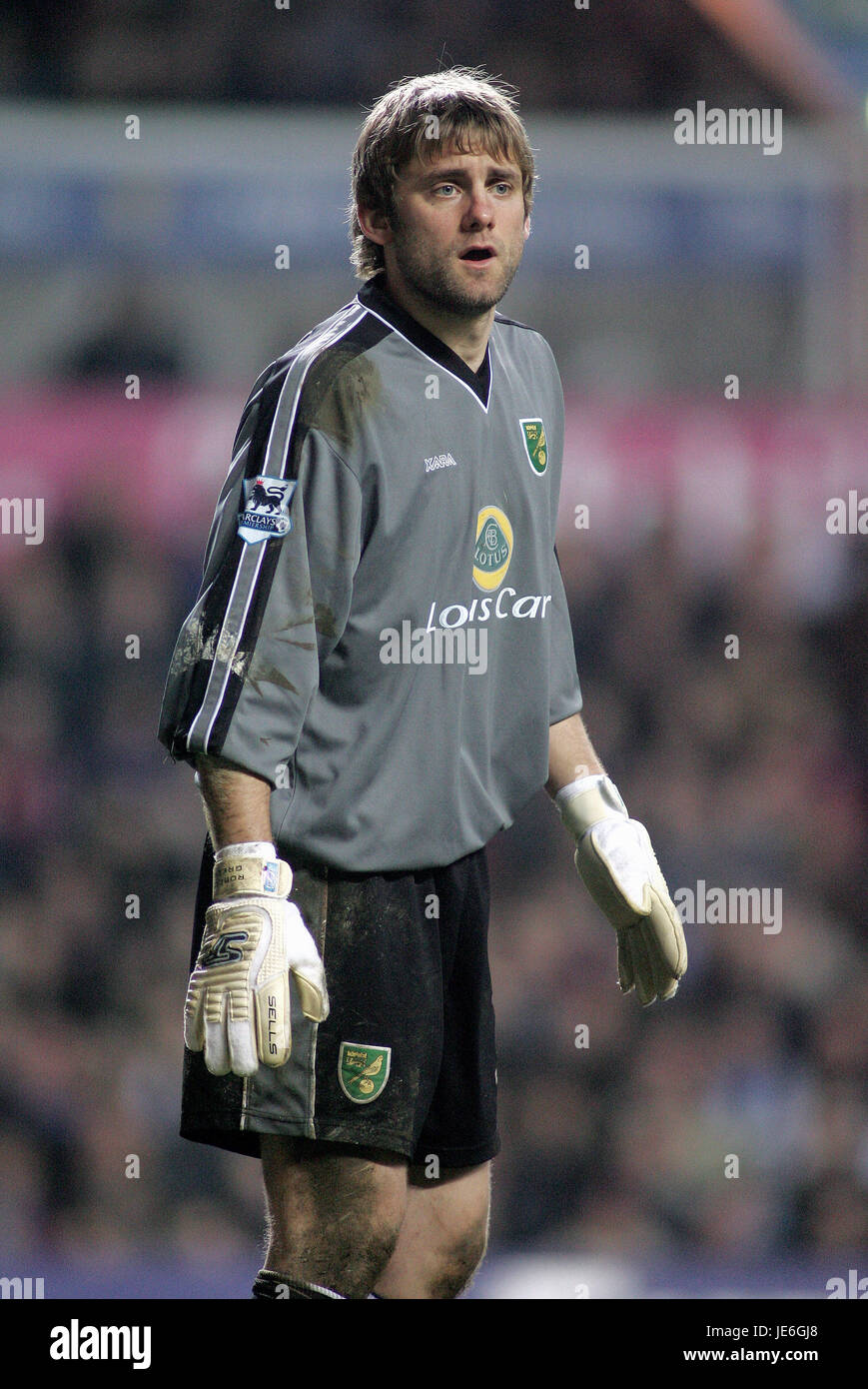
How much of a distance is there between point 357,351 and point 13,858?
3.62 m

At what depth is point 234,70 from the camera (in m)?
7.53

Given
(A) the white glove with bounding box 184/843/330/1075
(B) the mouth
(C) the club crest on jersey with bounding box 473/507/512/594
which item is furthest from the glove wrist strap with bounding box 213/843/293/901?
(B) the mouth

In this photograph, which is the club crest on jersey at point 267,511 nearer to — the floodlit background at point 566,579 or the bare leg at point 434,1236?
the bare leg at point 434,1236

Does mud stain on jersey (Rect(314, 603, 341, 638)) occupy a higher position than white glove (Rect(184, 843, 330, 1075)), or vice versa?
mud stain on jersey (Rect(314, 603, 341, 638))

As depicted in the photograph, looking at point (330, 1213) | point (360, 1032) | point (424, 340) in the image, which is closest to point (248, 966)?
point (360, 1032)

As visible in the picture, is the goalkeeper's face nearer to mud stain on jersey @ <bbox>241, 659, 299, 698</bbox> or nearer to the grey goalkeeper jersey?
the grey goalkeeper jersey

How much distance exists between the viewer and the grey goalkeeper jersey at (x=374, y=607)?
2.07 meters

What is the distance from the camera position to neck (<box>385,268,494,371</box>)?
7.36 ft

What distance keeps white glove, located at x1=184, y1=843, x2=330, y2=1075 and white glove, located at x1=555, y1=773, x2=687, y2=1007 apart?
1.67 ft

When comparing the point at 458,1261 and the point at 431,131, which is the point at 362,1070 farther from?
the point at 431,131

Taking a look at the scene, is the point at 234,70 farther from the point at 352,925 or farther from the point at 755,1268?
the point at 352,925

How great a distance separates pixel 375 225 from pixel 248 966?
938 mm

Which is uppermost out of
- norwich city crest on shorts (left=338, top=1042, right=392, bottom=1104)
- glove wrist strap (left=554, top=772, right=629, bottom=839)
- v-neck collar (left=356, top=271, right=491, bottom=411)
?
v-neck collar (left=356, top=271, right=491, bottom=411)

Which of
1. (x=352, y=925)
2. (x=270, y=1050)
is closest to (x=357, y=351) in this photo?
(x=352, y=925)
